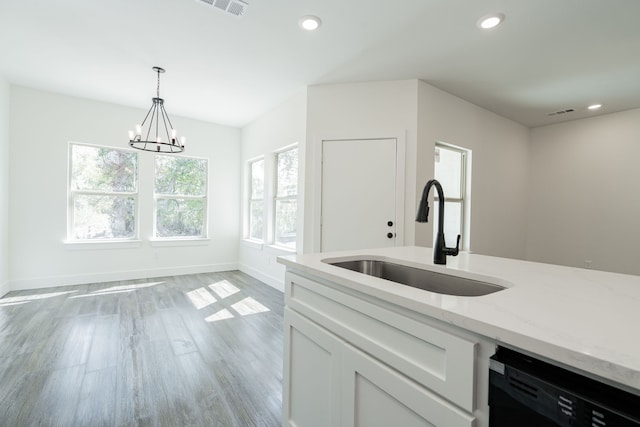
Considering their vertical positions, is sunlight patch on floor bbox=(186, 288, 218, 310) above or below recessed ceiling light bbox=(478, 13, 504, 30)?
below

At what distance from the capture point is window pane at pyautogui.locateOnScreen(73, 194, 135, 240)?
4457 mm

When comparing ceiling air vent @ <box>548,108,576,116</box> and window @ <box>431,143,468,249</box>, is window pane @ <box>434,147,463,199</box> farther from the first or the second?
ceiling air vent @ <box>548,108,576,116</box>

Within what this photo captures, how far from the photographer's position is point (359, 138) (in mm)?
3514

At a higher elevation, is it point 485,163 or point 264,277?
point 485,163

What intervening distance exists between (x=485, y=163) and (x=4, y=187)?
6558mm

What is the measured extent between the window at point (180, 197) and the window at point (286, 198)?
1.61m

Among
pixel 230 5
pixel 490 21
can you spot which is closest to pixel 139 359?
pixel 230 5

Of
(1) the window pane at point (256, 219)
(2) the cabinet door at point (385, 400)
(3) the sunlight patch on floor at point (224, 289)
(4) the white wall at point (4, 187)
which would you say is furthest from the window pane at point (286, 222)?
(4) the white wall at point (4, 187)

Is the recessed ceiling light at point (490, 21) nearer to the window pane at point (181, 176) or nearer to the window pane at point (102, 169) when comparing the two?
the window pane at point (181, 176)

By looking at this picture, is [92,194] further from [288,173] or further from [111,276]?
[288,173]

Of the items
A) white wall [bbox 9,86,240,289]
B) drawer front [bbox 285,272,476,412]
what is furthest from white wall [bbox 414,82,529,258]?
white wall [bbox 9,86,240,289]

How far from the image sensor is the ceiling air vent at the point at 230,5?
221cm

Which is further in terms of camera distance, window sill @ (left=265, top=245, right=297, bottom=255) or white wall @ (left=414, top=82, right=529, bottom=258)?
window sill @ (left=265, top=245, right=297, bottom=255)

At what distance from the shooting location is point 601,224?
4.42m
